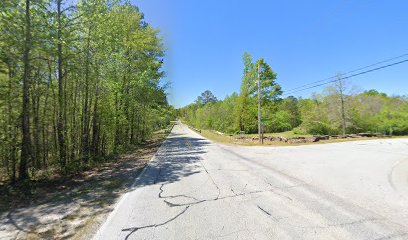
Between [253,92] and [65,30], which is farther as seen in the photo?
[253,92]

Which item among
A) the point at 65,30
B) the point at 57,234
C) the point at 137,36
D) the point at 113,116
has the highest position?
Result: the point at 137,36

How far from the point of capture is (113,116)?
16.7m

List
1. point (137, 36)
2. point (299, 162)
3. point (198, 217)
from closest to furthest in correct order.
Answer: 1. point (198, 217)
2. point (299, 162)
3. point (137, 36)

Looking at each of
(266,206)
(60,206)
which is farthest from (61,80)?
(266,206)

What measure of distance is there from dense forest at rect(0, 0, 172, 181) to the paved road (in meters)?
5.06

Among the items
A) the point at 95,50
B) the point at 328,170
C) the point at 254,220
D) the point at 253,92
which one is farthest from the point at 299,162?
the point at 253,92

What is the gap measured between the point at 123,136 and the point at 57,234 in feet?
61.4

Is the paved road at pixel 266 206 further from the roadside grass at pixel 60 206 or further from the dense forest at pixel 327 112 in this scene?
the dense forest at pixel 327 112

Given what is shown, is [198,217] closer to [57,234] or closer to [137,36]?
[57,234]

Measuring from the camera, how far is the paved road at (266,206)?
415 centimetres

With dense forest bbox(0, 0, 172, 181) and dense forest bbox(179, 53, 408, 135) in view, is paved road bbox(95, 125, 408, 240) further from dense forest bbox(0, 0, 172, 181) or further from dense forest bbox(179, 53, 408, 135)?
dense forest bbox(179, 53, 408, 135)

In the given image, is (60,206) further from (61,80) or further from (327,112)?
(327,112)

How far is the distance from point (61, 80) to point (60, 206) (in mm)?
6584

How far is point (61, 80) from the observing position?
34.4 feet
